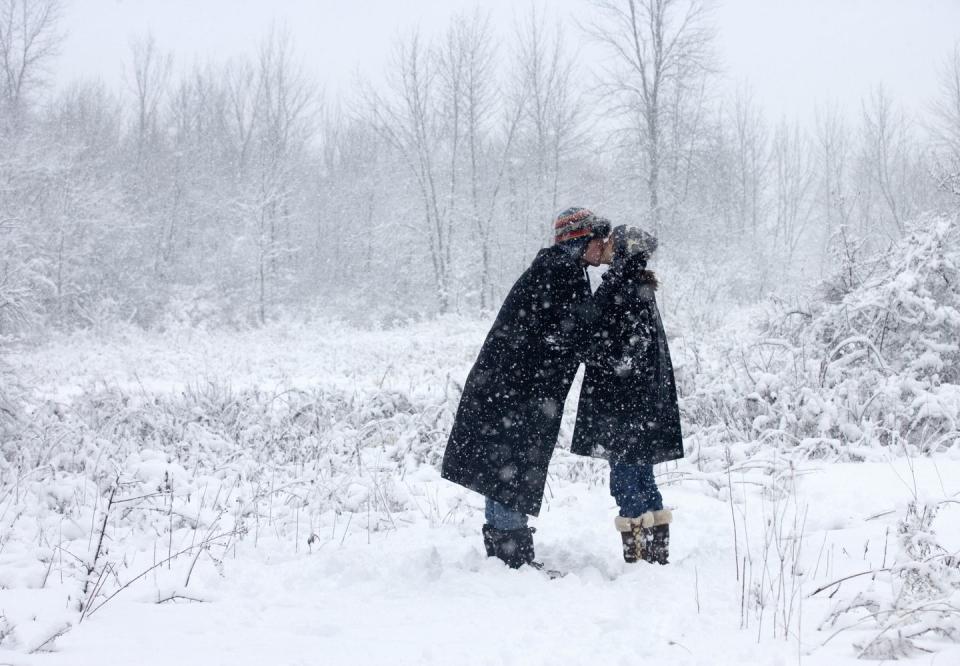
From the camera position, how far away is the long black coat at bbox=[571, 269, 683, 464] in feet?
11.7

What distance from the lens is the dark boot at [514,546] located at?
3.62 meters

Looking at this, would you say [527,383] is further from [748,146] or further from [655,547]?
[748,146]

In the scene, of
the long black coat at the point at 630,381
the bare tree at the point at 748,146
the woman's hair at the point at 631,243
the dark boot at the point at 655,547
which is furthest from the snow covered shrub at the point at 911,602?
the bare tree at the point at 748,146

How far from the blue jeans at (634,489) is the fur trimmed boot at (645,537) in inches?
1.5

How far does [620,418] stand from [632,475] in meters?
0.31

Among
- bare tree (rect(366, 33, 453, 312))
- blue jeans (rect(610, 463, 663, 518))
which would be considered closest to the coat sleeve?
blue jeans (rect(610, 463, 663, 518))

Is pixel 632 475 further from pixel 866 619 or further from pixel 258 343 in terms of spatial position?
pixel 258 343

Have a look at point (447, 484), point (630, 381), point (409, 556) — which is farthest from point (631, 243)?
point (447, 484)

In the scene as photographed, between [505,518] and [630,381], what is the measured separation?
99 centimetres

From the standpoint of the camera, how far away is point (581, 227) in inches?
141

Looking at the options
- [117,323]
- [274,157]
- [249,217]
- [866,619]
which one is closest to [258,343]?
[117,323]

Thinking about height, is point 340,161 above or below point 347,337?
above

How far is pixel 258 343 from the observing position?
21.0 meters

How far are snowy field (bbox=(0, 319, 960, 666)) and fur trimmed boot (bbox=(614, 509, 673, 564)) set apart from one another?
0.12 m
